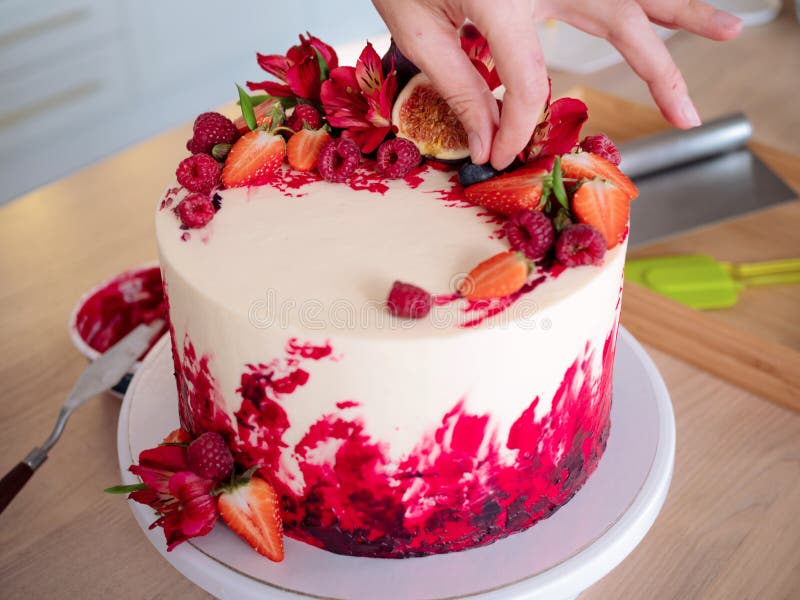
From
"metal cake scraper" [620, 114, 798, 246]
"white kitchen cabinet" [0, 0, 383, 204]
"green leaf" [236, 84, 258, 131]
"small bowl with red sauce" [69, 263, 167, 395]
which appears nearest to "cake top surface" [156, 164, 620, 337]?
"green leaf" [236, 84, 258, 131]

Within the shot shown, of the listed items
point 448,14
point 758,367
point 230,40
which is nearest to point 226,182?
point 448,14

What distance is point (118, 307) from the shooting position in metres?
1.69

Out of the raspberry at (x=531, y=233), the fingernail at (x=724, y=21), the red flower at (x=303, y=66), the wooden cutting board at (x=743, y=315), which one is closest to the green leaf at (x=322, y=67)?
the red flower at (x=303, y=66)

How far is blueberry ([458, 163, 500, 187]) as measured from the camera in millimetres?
1189

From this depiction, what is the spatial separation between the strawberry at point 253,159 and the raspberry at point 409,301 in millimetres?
374

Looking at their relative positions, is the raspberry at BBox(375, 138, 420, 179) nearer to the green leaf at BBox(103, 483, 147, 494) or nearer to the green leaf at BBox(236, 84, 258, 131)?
the green leaf at BBox(236, 84, 258, 131)

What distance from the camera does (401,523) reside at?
1.11 meters

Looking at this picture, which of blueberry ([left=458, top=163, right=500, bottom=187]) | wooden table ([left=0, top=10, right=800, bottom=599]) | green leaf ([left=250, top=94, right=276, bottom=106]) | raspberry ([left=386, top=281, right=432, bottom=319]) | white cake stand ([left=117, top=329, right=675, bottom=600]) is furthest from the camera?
green leaf ([left=250, top=94, right=276, bottom=106])

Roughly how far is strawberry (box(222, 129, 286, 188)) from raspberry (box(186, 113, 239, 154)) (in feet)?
0.14

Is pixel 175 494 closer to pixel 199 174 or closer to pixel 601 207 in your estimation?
pixel 199 174

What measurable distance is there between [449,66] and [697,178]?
1251 millimetres

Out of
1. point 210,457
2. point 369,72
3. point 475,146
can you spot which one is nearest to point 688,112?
point 475,146

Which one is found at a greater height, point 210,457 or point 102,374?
point 210,457

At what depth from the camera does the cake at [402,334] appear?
100 centimetres
